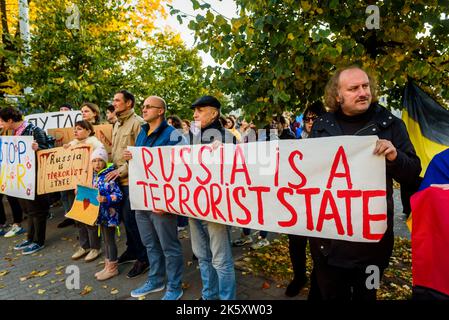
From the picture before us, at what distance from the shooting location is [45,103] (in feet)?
22.4

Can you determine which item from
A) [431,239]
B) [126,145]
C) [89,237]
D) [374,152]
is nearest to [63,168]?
[89,237]

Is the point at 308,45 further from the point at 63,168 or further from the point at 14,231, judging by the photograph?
the point at 14,231

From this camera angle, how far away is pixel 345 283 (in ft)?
6.81

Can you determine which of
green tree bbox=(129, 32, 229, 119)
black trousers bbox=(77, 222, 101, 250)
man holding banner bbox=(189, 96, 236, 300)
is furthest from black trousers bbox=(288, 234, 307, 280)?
green tree bbox=(129, 32, 229, 119)

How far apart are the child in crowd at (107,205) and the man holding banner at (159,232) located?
46 cm

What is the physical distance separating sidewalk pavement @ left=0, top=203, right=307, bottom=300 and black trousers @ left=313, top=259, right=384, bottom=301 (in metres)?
1.23

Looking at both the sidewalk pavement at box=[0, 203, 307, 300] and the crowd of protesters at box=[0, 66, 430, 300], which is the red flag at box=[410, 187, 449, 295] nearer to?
the crowd of protesters at box=[0, 66, 430, 300]

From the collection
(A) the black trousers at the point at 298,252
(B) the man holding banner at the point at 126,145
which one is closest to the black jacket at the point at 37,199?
(B) the man holding banner at the point at 126,145

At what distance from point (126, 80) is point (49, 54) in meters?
1.64

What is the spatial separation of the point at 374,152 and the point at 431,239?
578mm

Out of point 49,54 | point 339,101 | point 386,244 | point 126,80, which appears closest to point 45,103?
point 49,54

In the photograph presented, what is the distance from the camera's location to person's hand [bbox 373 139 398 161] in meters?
1.88

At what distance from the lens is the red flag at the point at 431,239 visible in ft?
5.29
